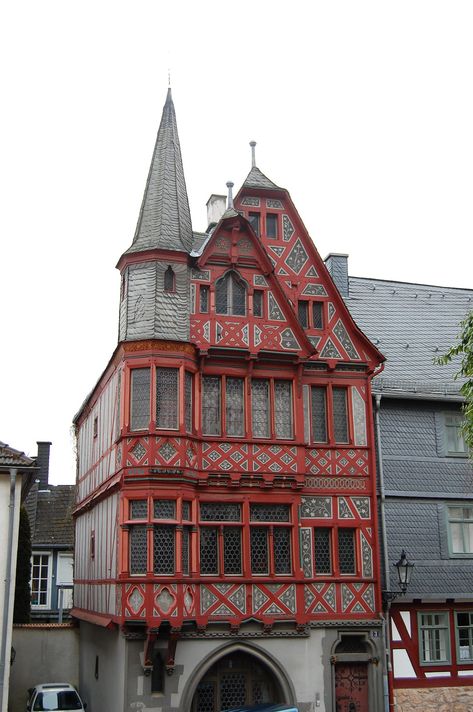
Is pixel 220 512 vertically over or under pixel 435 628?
over

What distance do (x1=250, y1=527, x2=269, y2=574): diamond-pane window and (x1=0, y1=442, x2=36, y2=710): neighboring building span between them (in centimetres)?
578

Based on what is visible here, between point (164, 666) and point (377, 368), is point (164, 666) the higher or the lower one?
the lower one

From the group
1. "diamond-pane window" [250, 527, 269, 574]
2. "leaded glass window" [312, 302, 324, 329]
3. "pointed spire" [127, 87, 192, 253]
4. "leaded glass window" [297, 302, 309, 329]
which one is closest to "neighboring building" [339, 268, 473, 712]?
"leaded glass window" [312, 302, 324, 329]

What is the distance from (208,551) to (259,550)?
4.43 feet

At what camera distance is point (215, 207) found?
26906 millimetres

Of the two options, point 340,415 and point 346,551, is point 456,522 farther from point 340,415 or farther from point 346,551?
point 340,415

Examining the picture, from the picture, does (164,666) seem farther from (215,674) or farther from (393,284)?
(393,284)

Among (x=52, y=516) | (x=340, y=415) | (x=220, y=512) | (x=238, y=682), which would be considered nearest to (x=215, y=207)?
(x=340, y=415)

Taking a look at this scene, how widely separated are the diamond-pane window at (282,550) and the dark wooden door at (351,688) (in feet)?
9.46

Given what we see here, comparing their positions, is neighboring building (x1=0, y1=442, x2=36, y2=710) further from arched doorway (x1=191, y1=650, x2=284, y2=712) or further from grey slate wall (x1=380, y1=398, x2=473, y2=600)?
grey slate wall (x1=380, y1=398, x2=473, y2=600)

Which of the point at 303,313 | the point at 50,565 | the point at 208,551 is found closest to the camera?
the point at 208,551

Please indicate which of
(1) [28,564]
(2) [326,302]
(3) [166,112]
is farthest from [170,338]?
(1) [28,564]

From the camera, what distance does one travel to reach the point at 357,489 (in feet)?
76.8

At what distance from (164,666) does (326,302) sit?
1061 cm
